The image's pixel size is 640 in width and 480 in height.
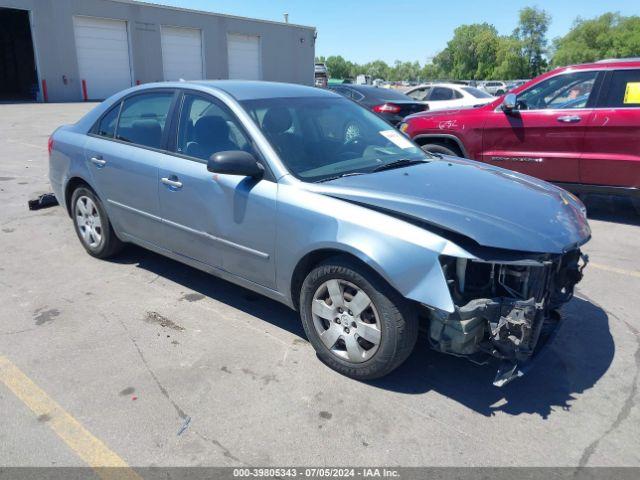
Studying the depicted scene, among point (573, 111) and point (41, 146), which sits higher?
point (573, 111)

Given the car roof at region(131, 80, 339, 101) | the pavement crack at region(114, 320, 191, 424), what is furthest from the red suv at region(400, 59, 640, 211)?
the pavement crack at region(114, 320, 191, 424)

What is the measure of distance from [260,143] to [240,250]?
74 centimetres

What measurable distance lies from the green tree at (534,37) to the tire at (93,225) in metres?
104

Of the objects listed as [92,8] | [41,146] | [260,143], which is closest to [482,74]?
[92,8]

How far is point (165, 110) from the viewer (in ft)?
13.8

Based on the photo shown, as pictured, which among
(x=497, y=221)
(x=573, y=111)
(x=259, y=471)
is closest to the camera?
(x=259, y=471)

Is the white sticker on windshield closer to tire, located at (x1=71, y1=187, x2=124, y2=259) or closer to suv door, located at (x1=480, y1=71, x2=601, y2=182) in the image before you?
tire, located at (x1=71, y1=187, x2=124, y2=259)

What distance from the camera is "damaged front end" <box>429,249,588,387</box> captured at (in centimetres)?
269

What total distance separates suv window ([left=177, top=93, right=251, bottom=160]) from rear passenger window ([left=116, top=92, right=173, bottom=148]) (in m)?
0.25

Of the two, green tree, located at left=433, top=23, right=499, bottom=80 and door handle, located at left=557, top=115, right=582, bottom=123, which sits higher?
green tree, located at left=433, top=23, right=499, bottom=80

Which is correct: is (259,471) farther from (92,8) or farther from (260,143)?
(92,8)

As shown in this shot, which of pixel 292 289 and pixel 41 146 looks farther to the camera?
pixel 41 146

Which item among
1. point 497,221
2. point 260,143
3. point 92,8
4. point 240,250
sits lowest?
point 240,250

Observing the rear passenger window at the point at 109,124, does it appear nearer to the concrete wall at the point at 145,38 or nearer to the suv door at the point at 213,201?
the suv door at the point at 213,201
